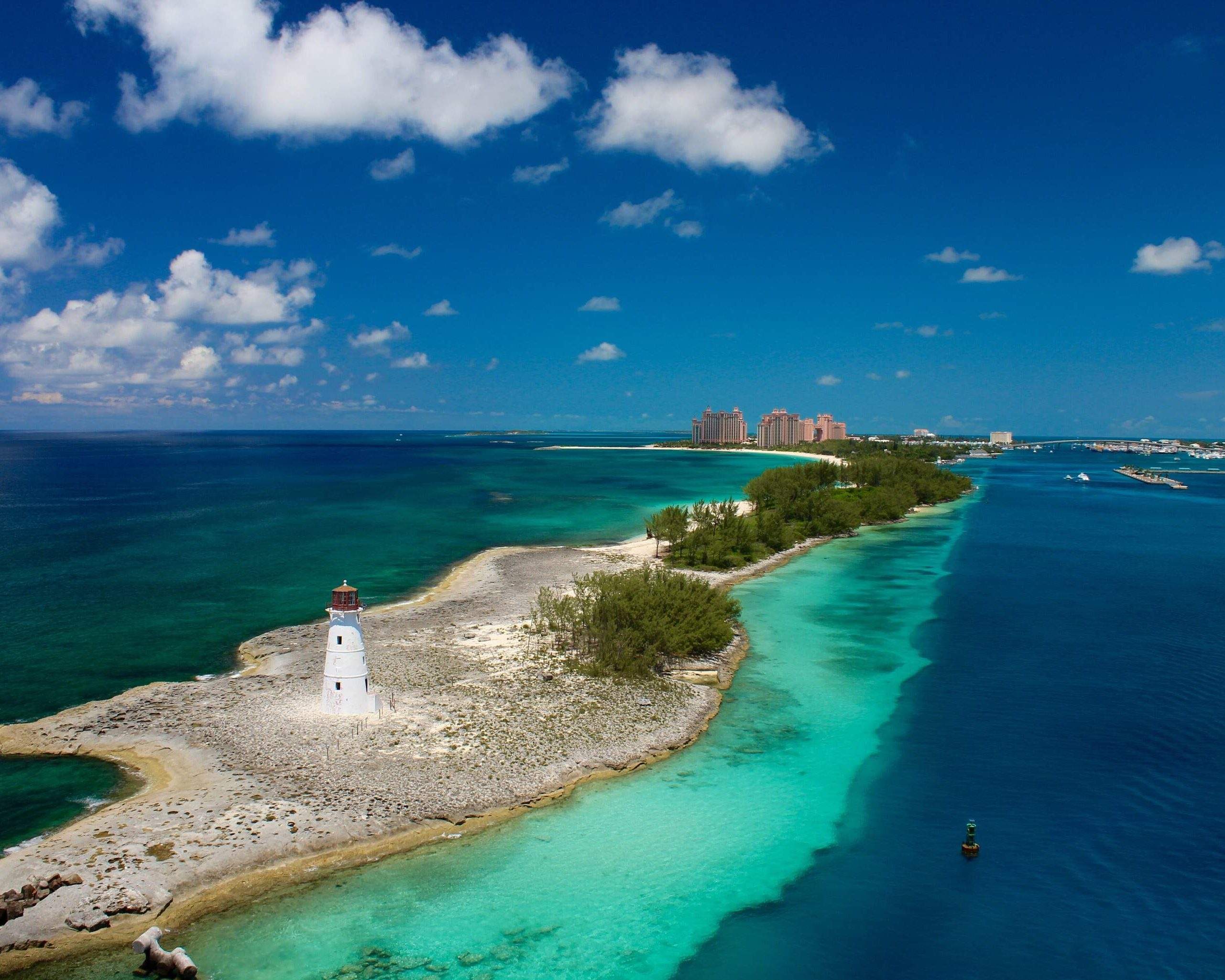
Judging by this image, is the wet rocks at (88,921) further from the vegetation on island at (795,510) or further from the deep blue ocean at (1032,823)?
the vegetation on island at (795,510)

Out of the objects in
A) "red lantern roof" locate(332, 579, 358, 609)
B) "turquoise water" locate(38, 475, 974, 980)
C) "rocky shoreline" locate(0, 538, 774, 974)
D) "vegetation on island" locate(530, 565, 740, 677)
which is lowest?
"turquoise water" locate(38, 475, 974, 980)

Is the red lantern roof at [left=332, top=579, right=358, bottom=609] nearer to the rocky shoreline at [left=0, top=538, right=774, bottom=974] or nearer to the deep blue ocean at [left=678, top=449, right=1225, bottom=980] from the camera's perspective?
the rocky shoreline at [left=0, top=538, right=774, bottom=974]

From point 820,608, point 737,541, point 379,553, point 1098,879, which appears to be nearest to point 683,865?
point 1098,879

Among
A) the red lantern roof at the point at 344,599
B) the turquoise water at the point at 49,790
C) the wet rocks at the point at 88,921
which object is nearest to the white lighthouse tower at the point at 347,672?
the red lantern roof at the point at 344,599

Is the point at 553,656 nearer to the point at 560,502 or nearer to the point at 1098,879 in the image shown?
the point at 1098,879

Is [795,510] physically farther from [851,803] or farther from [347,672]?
[347,672]

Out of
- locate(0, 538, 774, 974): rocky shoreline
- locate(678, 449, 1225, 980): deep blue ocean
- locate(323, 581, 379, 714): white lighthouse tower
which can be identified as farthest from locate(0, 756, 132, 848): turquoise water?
locate(678, 449, 1225, 980): deep blue ocean

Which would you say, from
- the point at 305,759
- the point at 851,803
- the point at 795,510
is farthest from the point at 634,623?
the point at 795,510
